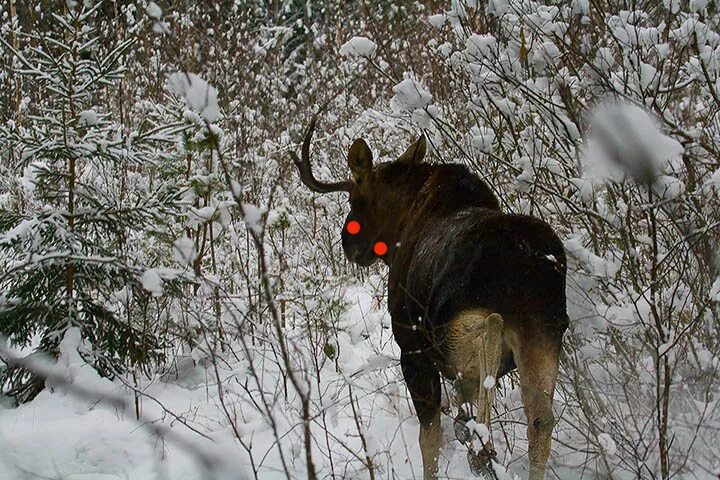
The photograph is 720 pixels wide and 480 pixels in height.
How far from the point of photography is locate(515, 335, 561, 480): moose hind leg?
2.82 meters

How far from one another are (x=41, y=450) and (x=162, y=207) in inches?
66.1

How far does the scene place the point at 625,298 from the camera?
3.77 m

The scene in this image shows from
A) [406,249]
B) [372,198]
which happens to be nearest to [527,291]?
[406,249]

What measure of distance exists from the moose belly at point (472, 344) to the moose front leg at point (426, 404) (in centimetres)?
7

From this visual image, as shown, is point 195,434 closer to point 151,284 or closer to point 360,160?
point 360,160

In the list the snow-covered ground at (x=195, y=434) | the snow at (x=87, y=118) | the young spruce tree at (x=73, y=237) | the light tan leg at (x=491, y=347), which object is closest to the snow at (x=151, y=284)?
the snow-covered ground at (x=195, y=434)

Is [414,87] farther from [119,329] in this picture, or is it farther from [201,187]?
[119,329]

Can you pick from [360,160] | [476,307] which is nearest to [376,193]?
[360,160]

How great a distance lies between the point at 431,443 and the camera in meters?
3.32

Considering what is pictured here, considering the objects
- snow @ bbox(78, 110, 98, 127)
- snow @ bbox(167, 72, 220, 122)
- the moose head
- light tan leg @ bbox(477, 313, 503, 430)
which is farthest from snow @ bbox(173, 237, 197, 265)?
snow @ bbox(78, 110, 98, 127)

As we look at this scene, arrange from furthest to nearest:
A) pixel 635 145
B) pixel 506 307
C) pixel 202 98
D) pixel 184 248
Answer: pixel 506 307
pixel 184 248
pixel 635 145
pixel 202 98

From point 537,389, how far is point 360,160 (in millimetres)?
1733

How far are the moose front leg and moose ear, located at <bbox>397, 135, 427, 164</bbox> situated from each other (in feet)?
3.83

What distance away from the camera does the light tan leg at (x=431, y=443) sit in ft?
10.9
